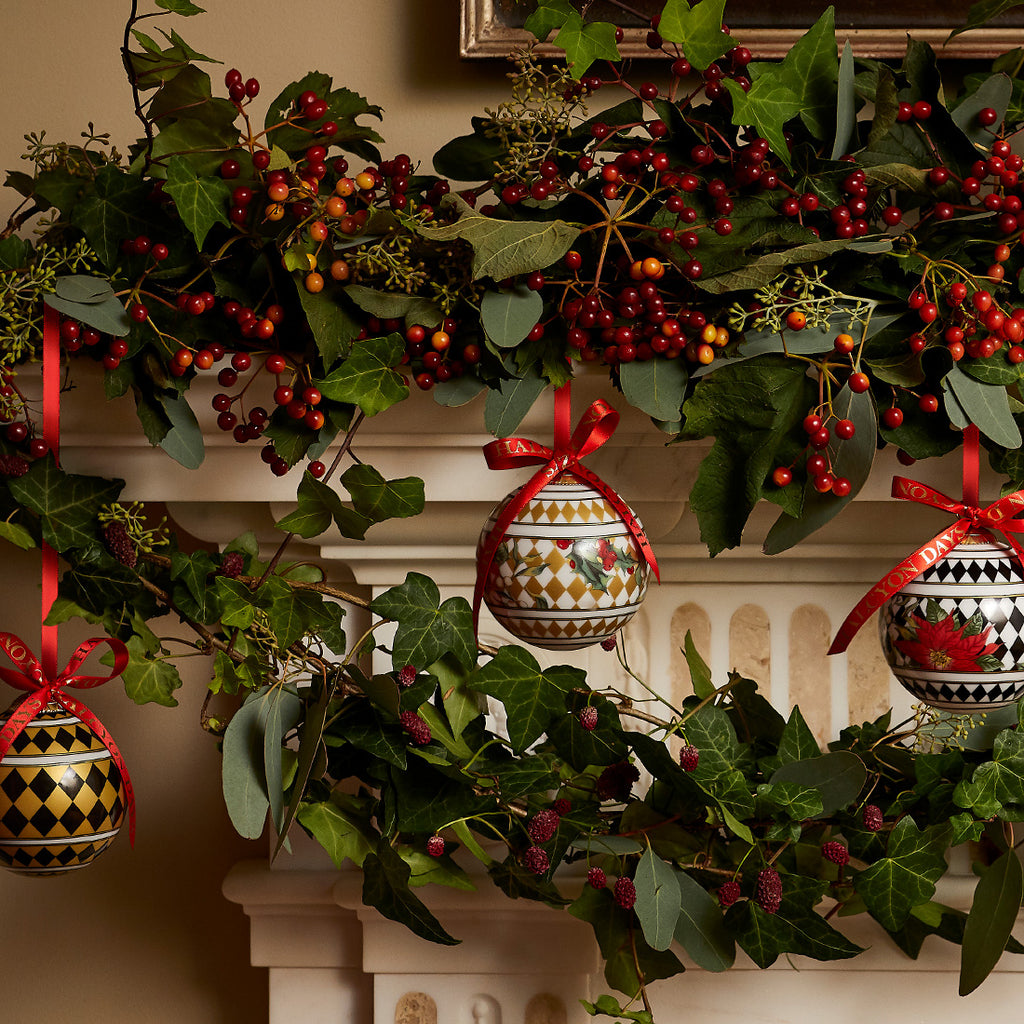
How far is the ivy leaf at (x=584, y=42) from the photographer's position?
72cm

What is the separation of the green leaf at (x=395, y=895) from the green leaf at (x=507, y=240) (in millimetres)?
431

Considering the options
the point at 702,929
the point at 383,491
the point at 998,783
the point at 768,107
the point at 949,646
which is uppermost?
the point at 768,107

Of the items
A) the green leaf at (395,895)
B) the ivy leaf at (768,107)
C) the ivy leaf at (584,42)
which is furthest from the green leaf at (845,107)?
the green leaf at (395,895)

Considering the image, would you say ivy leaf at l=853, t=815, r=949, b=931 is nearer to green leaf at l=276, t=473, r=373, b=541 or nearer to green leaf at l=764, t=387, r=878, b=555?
green leaf at l=764, t=387, r=878, b=555

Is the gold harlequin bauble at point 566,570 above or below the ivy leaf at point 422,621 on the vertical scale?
above

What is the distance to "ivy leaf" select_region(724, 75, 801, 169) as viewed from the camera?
717 millimetres

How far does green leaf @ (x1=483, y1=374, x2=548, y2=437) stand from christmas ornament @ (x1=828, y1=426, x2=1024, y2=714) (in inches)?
11.4

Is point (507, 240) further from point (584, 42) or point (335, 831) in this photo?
point (335, 831)

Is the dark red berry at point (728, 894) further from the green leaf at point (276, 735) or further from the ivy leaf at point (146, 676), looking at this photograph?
the ivy leaf at point (146, 676)

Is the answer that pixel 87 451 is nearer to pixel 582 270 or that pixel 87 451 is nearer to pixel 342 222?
pixel 342 222

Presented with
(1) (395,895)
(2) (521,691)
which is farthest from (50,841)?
(2) (521,691)

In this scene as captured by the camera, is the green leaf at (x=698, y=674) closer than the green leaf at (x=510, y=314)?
No

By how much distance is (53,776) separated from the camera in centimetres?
77

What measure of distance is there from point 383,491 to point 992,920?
0.55m
